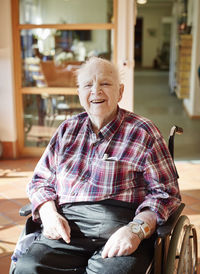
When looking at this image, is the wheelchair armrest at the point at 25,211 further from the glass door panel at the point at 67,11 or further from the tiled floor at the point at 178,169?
the glass door panel at the point at 67,11

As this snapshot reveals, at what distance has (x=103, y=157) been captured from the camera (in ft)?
5.33

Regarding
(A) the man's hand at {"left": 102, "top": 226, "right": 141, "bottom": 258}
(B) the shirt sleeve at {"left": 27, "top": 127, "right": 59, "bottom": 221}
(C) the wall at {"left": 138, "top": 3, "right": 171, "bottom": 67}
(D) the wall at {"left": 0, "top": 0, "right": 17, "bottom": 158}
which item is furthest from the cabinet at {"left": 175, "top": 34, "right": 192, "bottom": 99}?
(C) the wall at {"left": 138, "top": 3, "right": 171, "bottom": 67}

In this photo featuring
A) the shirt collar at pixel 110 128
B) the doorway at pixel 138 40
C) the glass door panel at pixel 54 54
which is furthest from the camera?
the doorway at pixel 138 40

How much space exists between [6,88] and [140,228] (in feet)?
10.0

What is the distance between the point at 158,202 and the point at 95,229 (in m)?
0.26

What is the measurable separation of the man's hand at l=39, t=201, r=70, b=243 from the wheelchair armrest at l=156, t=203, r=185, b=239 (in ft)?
1.16

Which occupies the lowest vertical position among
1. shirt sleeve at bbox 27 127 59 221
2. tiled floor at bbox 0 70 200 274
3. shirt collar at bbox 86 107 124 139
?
tiled floor at bbox 0 70 200 274

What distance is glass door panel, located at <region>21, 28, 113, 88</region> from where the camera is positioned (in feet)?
13.9

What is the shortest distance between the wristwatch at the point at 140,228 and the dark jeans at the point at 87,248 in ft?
0.14

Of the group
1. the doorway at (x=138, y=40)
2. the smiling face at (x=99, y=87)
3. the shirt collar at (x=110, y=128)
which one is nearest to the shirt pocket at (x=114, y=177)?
the shirt collar at (x=110, y=128)

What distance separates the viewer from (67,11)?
4129mm

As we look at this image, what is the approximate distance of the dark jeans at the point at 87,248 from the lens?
4.62 feet

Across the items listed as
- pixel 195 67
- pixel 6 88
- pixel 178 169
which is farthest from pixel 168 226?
pixel 195 67

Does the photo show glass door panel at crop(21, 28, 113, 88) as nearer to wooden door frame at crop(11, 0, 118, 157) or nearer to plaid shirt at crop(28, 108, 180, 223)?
wooden door frame at crop(11, 0, 118, 157)
